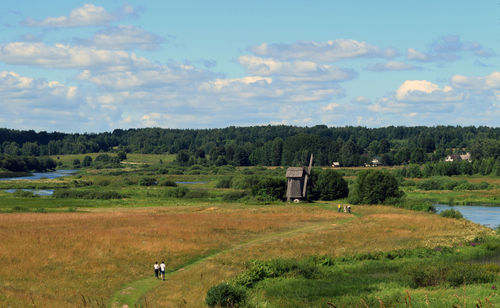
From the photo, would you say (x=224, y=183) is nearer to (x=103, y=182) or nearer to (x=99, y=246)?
(x=103, y=182)

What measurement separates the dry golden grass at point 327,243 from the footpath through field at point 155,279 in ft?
0.40

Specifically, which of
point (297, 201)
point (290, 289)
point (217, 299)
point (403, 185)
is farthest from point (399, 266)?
point (403, 185)

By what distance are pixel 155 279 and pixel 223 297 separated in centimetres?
972

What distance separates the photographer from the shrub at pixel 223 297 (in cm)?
3003

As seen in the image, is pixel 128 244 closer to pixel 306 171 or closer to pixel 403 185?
pixel 306 171

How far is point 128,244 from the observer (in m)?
47.6

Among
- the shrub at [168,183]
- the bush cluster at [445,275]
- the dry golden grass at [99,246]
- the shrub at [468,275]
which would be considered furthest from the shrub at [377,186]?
the shrub at [168,183]

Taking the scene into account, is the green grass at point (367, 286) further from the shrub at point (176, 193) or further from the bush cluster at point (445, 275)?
the shrub at point (176, 193)

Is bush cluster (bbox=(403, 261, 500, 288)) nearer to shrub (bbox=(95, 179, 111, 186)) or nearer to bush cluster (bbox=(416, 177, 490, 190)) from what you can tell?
bush cluster (bbox=(416, 177, 490, 190))

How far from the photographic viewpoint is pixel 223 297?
30219 mm

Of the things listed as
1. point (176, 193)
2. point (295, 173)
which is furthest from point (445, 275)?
point (176, 193)

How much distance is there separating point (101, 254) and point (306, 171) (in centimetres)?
5960

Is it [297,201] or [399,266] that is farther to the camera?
[297,201]

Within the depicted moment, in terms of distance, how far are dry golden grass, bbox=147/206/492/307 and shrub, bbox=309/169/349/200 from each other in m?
25.7
